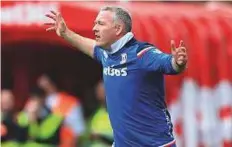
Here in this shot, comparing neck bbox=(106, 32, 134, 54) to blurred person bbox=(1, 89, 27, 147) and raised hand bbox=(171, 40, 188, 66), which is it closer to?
raised hand bbox=(171, 40, 188, 66)

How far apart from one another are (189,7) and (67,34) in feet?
25.4

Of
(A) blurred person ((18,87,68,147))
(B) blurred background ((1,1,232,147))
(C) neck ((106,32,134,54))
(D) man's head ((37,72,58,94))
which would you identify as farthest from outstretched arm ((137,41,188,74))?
(D) man's head ((37,72,58,94))

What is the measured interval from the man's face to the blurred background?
4862 millimetres

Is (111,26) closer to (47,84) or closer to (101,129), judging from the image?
(101,129)

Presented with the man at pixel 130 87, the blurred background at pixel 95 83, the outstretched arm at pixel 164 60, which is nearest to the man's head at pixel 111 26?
the man at pixel 130 87

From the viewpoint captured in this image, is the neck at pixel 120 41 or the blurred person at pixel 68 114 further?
the blurred person at pixel 68 114

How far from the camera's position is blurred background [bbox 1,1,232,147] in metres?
13.7

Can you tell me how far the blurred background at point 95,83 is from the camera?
44.8 feet

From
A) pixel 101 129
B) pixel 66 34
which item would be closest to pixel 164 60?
pixel 66 34

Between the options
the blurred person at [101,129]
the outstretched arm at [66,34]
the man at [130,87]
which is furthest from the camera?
the blurred person at [101,129]

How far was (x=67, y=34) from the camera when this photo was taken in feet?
30.0

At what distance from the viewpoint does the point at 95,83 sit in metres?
16.4

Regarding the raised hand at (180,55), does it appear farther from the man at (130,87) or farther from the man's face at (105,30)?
the man's face at (105,30)

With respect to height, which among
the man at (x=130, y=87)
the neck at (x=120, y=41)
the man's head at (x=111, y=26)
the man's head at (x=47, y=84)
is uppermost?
the man's head at (x=111, y=26)
